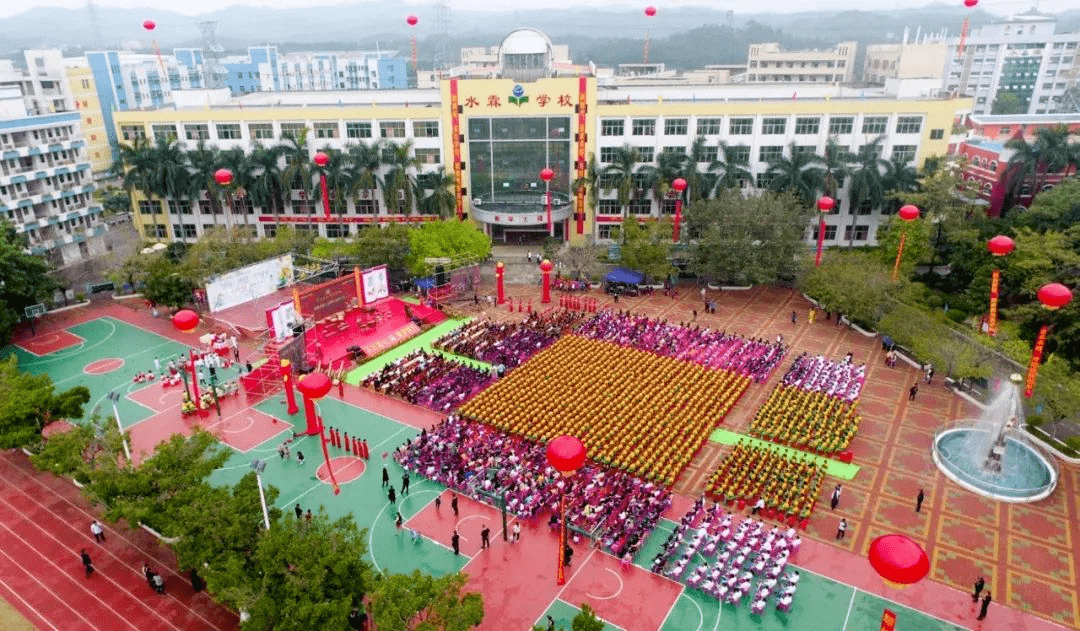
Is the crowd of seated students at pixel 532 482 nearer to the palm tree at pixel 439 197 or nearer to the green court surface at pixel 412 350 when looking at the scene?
the green court surface at pixel 412 350

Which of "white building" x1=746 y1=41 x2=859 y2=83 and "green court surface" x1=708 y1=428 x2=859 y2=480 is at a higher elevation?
"white building" x1=746 y1=41 x2=859 y2=83

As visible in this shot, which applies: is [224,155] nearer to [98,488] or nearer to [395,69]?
[98,488]

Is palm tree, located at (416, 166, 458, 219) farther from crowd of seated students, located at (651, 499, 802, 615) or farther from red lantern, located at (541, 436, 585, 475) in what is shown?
red lantern, located at (541, 436, 585, 475)

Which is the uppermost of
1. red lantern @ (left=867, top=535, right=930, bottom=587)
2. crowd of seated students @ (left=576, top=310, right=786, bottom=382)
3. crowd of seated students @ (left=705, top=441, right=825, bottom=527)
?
red lantern @ (left=867, top=535, right=930, bottom=587)

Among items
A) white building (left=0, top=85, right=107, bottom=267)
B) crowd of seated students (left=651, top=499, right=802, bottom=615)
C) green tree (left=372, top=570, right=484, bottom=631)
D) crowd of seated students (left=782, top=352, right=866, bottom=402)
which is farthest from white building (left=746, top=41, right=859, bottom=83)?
green tree (left=372, top=570, right=484, bottom=631)

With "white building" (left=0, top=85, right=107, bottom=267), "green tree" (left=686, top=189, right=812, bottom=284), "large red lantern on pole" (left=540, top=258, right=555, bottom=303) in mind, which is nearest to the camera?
"green tree" (left=686, top=189, right=812, bottom=284)

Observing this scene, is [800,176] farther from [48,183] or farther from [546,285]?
[48,183]

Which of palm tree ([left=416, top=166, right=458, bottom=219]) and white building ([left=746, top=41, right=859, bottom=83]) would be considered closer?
palm tree ([left=416, top=166, right=458, bottom=219])
